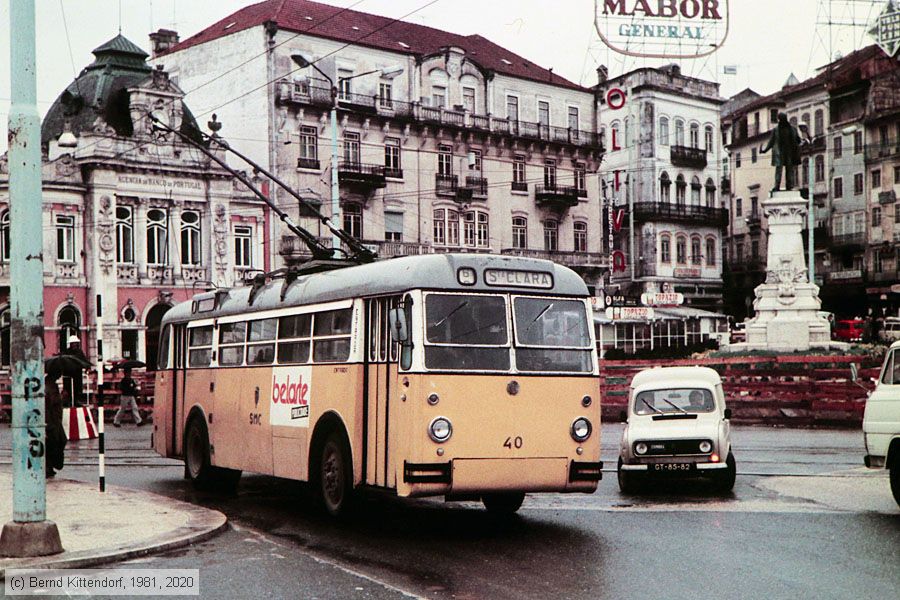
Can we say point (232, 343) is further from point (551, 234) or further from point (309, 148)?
point (551, 234)

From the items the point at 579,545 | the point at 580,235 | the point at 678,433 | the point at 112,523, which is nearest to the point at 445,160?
the point at 580,235

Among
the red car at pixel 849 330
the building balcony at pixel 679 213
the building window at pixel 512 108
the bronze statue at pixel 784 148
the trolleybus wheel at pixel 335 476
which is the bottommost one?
the trolleybus wheel at pixel 335 476

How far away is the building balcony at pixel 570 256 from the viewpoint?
67250 millimetres

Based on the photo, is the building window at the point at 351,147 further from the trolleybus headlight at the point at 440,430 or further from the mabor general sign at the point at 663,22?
the trolleybus headlight at the point at 440,430

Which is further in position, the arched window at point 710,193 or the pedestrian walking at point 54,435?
the arched window at point 710,193

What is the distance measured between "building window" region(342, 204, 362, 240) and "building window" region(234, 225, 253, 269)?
5.44 metres

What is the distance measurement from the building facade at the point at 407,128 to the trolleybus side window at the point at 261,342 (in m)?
36.9

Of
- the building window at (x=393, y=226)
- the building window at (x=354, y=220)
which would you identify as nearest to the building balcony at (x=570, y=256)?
the building window at (x=393, y=226)

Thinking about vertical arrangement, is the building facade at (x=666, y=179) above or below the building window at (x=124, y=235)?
above

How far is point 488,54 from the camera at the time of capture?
69.8m

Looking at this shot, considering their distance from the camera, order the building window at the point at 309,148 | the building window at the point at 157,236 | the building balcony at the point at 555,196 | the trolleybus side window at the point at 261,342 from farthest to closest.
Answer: the building balcony at the point at 555,196
the building window at the point at 309,148
the building window at the point at 157,236
the trolleybus side window at the point at 261,342

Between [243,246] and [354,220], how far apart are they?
640 cm

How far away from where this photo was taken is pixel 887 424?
47.8 feet

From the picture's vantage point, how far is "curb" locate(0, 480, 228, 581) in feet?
35.9
